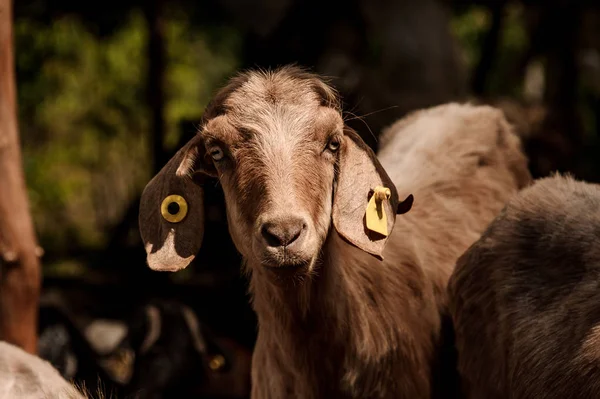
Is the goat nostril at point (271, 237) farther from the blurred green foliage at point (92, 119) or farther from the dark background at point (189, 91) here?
the blurred green foliage at point (92, 119)

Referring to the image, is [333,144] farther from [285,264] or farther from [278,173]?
[285,264]

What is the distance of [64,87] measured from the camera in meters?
13.5

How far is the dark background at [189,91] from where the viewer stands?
9.55 meters

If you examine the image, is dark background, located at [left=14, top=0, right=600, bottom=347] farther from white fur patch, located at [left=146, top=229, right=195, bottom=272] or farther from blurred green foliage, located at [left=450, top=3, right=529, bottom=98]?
white fur patch, located at [left=146, top=229, right=195, bottom=272]

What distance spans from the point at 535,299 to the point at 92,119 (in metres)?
10.5

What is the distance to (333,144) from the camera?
4340 millimetres

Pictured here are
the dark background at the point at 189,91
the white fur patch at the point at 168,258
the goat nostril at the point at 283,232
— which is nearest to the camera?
the goat nostril at the point at 283,232

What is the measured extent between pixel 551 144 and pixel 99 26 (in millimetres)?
5045

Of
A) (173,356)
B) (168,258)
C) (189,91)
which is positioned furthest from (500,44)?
(168,258)

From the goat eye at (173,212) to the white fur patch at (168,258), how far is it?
2.7 inches

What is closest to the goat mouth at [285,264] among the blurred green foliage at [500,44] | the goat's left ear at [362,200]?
the goat's left ear at [362,200]

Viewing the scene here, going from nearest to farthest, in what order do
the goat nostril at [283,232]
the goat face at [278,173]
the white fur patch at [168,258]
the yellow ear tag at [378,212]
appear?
1. the goat nostril at [283,232]
2. the goat face at [278,173]
3. the yellow ear tag at [378,212]
4. the white fur patch at [168,258]

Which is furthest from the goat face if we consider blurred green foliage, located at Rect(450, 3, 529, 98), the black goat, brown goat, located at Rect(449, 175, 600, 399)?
blurred green foliage, located at Rect(450, 3, 529, 98)

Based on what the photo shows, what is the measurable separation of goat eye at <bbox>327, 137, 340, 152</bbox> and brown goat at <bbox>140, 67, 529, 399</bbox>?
0.02 meters
